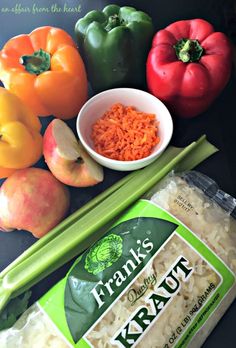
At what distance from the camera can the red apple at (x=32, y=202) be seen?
31.0 inches

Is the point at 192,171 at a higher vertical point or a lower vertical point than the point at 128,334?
higher

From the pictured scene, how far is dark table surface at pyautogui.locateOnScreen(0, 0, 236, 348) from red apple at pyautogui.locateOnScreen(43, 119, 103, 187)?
4 cm

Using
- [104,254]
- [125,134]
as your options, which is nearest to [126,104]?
[125,134]

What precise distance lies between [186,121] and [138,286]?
1.41 feet

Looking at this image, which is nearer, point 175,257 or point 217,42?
point 175,257

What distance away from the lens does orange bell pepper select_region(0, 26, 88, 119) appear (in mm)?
849

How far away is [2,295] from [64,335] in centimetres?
14

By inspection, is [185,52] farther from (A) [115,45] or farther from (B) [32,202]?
(B) [32,202]

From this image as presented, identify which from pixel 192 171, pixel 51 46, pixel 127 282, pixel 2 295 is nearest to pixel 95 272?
pixel 127 282

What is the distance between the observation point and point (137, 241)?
0.72m

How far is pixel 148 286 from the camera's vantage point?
684 mm

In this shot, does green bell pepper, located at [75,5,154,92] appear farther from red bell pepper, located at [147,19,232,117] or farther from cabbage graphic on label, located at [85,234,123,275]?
cabbage graphic on label, located at [85,234,123,275]

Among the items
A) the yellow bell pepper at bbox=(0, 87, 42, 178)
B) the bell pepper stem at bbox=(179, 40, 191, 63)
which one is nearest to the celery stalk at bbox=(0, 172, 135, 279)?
the yellow bell pepper at bbox=(0, 87, 42, 178)

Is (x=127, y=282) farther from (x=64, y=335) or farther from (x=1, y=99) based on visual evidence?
(x=1, y=99)
